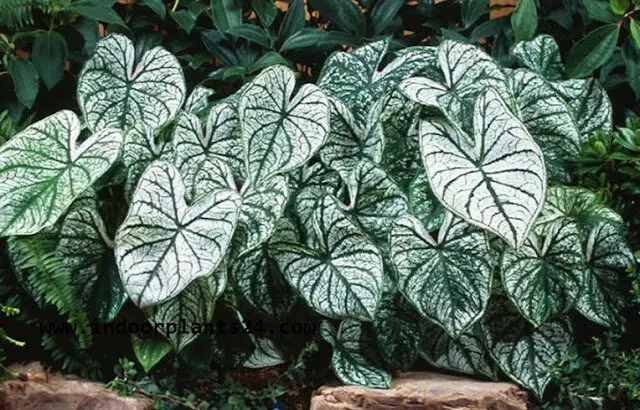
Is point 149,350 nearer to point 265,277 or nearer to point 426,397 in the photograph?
point 265,277

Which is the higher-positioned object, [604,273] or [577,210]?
[577,210]

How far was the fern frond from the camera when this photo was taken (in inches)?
97.6

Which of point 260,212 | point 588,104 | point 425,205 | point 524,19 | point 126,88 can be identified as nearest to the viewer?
point 260,212

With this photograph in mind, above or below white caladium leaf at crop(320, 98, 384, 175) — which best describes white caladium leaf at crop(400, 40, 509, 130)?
above

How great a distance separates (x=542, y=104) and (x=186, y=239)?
44.5 inches

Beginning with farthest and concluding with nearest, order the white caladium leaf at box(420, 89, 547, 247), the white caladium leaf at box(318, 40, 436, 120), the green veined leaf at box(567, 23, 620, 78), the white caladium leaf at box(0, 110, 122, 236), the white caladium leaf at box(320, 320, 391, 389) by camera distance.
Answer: the green veined leaf at box(567, 23, 620, 78) < the white caladium leaf at box(318, 40, 436, 120) < the white caladium leaf at box(320, 320, 391, 389) < the white caladium leaf at box(0, 110, 122, 236) < the white caladium leaf at box(420, 89, 547, 247)

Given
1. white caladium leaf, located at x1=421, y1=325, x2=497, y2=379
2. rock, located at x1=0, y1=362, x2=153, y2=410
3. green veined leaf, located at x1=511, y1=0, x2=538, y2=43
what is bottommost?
rock, located at x1=0, y1=362, x2=153, y2=410

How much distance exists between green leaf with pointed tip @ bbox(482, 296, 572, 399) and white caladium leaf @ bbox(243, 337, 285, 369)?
0.59m

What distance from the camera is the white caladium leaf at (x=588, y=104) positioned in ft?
9.78

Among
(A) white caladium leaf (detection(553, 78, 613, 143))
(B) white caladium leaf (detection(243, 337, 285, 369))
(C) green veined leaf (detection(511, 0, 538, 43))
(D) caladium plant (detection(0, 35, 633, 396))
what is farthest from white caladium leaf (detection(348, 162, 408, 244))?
(C) green veined leaf (detection(511, 0, 538, 43))

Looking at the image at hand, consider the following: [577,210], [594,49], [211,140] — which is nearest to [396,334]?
[577,210]

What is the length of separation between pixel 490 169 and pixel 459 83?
418 mm

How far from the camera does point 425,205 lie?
260 cm

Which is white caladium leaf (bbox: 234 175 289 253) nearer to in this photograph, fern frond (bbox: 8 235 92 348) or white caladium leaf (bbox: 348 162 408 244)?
white caladium leaf (bbox: 348 162 408 244)
